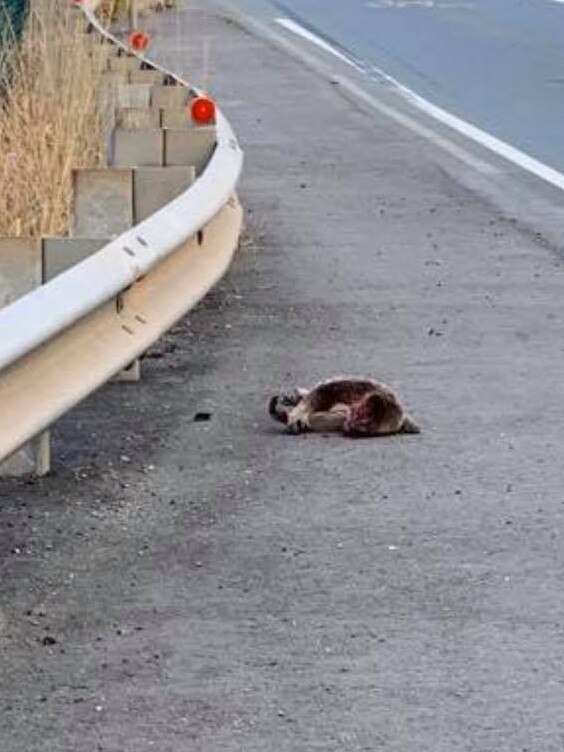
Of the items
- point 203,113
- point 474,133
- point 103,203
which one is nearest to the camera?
point 103,203

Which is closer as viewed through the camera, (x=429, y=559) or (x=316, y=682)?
(x=316, y=682)

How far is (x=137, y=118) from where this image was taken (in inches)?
523

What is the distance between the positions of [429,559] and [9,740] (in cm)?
174

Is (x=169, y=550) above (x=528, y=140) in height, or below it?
above

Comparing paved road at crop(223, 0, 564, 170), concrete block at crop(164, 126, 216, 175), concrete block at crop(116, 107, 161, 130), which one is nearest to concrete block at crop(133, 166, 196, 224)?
concrete block at crop(164, 126, 216, 175)

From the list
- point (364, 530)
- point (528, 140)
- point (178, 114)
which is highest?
point (364, 530)

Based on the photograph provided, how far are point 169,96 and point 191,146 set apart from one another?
2.14m

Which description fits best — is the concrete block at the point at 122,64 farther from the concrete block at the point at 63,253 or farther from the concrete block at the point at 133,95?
the concrete block at the point at 63,253

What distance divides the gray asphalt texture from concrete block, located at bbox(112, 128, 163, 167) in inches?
26.2

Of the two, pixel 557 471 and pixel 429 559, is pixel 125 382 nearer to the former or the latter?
pixel 557 471

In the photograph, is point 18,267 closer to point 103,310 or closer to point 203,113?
point 103,310

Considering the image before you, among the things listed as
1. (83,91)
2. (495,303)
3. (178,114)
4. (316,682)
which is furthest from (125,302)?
(178,114)

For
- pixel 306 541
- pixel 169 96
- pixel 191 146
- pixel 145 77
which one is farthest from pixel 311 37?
pixel 306 541

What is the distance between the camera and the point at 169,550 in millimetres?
7129
